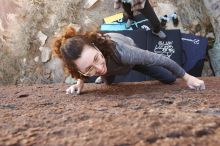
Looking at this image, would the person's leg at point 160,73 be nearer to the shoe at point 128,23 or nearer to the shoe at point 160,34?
the shoe at point 160,34

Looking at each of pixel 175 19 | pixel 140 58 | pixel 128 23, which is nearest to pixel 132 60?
pixel 140 58

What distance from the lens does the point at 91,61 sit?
1.46 meters

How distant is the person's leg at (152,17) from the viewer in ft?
8.04

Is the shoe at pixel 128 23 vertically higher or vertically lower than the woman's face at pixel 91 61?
higher

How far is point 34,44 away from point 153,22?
1.28m

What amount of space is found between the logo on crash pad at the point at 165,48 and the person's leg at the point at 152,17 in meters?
0.05

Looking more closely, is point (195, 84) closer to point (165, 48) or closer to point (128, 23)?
point (165, 48)

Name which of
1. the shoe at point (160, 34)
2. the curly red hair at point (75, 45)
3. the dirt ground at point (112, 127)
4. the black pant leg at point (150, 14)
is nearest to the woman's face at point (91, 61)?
the curly red hair at point (75, 45)

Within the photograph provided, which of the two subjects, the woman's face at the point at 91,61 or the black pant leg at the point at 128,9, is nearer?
the woman's face at the point at 91,61

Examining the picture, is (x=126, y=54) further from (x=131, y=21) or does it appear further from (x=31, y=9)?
(x=31, y=9)

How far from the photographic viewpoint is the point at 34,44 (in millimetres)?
3309

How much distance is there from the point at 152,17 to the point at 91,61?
112 cm

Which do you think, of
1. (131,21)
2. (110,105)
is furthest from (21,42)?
(110,105)

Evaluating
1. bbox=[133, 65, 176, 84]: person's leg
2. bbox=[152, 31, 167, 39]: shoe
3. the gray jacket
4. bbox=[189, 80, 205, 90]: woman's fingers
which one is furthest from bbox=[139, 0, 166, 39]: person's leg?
bbox=[189, 80, 205, 90]: woman's fingers
